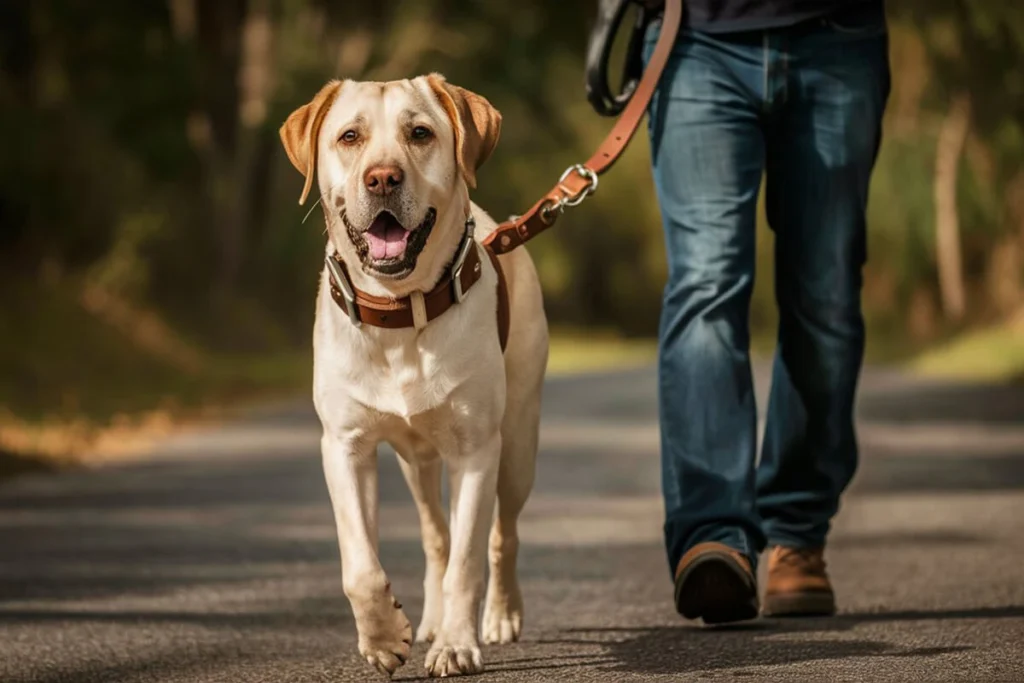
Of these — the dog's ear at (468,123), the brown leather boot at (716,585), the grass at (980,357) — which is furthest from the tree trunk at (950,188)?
the dog's ear at (468,123)

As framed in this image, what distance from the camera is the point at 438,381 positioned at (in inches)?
193

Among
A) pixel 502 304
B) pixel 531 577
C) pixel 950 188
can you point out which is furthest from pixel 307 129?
pixel 950 188

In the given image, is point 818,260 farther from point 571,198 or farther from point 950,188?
point 950,188

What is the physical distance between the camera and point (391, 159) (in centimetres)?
480

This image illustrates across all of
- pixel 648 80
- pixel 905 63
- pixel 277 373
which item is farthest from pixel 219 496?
pixel 905 63

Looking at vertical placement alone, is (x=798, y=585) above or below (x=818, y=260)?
below

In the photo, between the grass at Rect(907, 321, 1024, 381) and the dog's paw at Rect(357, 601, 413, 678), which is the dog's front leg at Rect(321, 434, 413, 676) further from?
the grass at Rect(907, 321, 1024, 381)

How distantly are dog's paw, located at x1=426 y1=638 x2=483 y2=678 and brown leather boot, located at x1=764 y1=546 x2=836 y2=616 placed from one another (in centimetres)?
131

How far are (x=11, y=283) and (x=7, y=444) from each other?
912cm

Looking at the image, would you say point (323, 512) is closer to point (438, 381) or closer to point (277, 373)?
point (438, 381)

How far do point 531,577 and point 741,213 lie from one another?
1827 millimetres

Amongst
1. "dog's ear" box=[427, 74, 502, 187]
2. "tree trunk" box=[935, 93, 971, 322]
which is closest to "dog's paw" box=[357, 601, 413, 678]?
"dog's ear" box=[427, 74, 502, 187]

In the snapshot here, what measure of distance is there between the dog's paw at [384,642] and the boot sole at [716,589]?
0.97 meters

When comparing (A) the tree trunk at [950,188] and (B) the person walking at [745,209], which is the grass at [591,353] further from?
(B) the person walking at [745,209]
